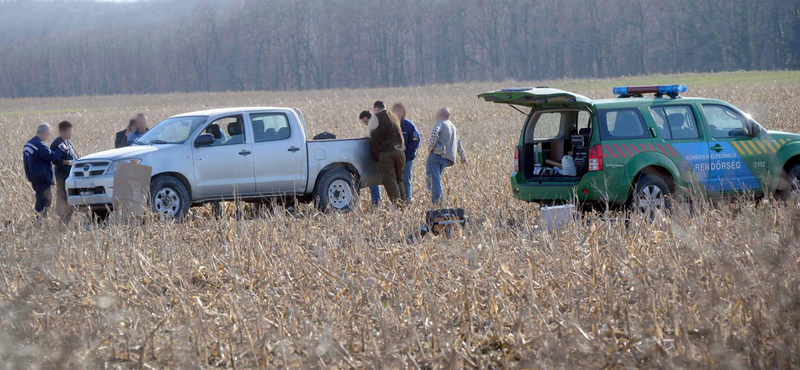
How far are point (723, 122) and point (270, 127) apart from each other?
6290 millimetres

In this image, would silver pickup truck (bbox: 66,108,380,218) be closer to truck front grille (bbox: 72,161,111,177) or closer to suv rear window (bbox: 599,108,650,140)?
truck front grille (bbox: 72,161,111,177)

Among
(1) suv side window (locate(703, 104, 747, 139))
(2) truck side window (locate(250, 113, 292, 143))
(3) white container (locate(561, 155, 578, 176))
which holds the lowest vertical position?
(3) white container (locate(561, 155, 578, 176))

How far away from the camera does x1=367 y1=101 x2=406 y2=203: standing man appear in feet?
37.9

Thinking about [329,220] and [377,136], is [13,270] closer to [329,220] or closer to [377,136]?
[329,220]

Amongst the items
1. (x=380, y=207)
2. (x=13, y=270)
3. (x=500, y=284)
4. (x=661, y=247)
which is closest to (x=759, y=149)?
(x=661, y=247)

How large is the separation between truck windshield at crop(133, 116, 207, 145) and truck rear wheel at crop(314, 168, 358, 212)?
1.95 metres

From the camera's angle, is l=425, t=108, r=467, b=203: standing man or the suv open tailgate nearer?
the suv open tailgate

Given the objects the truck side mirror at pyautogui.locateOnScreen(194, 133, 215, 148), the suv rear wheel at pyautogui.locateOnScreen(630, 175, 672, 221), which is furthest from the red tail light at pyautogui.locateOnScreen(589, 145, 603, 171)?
the truck side mirror at pyautogui.locateOnScreen(194, 133, 215, 148)

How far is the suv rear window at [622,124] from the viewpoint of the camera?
31.3 feet

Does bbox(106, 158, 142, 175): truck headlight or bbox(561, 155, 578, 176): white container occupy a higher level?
bbox(106, 158, 142, 175): truck headlight

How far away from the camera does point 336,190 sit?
12148 mm

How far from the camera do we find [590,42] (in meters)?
108

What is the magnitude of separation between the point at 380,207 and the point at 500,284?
4971 millimetres

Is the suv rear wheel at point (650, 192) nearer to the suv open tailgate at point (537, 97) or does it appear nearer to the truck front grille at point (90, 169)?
the suv open tailgate at point (537, 97)
